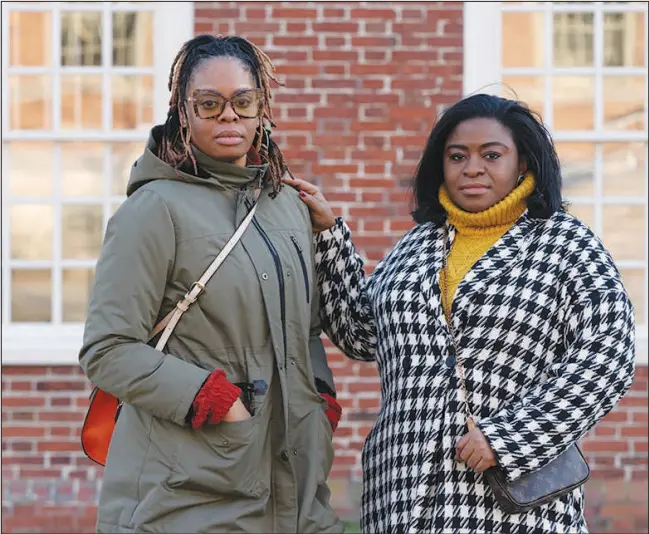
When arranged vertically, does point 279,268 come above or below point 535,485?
above

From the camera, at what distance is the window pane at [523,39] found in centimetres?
679

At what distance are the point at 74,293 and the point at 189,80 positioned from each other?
157 inches

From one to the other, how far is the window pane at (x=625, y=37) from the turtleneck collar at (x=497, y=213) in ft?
12.5

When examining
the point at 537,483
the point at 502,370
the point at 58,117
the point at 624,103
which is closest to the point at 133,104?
the point at 58,117

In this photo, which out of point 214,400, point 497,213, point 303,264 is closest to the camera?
point 214,400

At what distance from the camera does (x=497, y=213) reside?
325 centimetres

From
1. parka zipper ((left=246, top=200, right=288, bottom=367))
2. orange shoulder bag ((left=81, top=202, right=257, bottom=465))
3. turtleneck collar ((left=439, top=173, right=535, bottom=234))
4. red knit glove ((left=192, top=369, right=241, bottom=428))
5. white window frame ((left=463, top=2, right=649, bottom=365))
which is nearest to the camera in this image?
red knit glove ((left=192, top=369, right=241, bottom=428))

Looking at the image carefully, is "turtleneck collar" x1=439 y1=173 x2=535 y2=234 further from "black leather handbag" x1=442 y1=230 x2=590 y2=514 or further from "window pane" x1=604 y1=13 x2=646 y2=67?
"window pane" x1=604 y1=13 x2=646 y2=67

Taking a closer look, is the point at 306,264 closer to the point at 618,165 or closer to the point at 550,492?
the point at 550,492

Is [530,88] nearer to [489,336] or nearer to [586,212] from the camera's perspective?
[586,212]

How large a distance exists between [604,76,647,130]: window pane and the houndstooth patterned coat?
377 cm

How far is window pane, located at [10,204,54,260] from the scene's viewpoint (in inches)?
267

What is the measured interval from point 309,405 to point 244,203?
62 centimetres

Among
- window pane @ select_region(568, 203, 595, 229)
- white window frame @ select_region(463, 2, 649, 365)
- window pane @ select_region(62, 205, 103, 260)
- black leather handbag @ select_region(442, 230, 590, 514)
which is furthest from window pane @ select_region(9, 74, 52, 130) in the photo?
black leather handbag @ select_region(442, 230, 590, 514)
